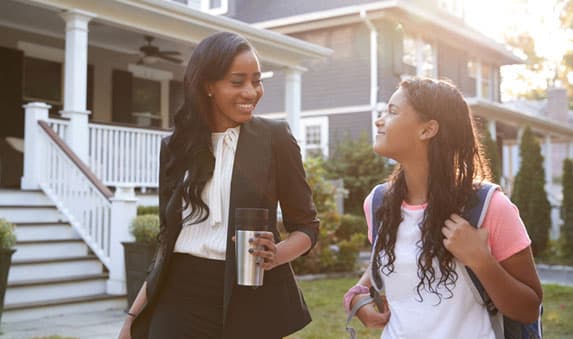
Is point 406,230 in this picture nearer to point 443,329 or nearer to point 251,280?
point 443,329

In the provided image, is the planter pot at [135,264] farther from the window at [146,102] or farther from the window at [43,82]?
the window at [146,102]

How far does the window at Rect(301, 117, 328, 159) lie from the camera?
812 inches

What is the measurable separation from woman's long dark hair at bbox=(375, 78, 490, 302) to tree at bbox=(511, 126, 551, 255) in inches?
547

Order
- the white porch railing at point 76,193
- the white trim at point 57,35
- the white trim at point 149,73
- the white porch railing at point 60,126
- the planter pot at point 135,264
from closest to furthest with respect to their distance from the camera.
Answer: the planter pot at point 135,264 < the white porch railing at point 76,193 < the white porch railing at point 60,126 < the white trim at point 57,35 < the white trim at point 149,73

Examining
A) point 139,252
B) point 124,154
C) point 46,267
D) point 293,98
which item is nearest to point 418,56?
point 293,98

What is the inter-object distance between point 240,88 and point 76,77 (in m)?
8.04

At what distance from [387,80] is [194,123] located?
17926 millimetres

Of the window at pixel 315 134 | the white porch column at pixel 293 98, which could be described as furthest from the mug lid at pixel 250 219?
the window at pixel 315 134

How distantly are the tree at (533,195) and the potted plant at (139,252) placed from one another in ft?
33.1

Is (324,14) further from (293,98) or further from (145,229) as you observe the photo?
(145,229)

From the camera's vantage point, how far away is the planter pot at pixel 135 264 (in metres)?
7.67

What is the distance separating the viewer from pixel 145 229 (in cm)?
786

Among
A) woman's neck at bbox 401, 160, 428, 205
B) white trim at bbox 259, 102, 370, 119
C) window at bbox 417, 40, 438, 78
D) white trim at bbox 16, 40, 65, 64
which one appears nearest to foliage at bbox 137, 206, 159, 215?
white trim at bbox 16, 40, 65, 64

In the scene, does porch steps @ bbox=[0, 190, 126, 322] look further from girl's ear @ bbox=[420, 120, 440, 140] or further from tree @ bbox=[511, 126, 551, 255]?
tree @ bbox=[511, 126, 551, 255]
